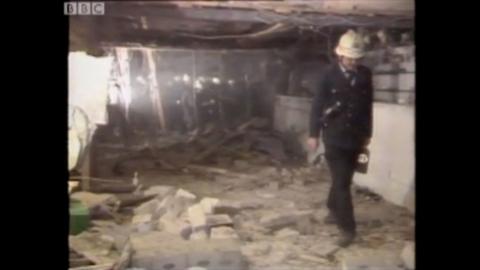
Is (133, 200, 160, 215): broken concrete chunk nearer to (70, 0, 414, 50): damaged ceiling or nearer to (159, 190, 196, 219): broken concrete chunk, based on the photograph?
(159, 190, 196, 219): broken concrete chunk

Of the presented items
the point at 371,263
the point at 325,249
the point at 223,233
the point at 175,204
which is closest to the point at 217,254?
the point at 223,233

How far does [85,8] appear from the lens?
4.90 feet

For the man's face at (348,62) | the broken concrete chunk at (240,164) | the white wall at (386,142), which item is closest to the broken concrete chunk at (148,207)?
the broken concrete chunk at (240,164)

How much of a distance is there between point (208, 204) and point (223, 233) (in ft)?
0.27

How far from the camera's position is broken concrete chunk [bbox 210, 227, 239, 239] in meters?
1.54

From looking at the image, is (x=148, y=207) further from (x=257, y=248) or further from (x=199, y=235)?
(x=257, y=248)

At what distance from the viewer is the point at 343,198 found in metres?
1.57

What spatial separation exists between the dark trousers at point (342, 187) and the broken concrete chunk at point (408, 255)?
15 cm

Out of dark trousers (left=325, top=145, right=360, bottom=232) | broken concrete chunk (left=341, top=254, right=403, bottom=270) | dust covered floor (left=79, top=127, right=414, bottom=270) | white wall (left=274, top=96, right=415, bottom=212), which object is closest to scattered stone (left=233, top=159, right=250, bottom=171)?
dust covered floor (left=79, top=127, right=414, bottom=270)

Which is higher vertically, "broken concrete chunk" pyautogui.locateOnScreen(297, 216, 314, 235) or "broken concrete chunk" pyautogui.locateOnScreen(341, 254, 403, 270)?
"broken concrete chunk" pyautogui.locateOnScreen(297, 216, 314, 235)

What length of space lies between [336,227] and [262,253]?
203 mm

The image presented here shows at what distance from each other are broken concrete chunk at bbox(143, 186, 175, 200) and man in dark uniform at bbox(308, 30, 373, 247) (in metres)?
0.37
